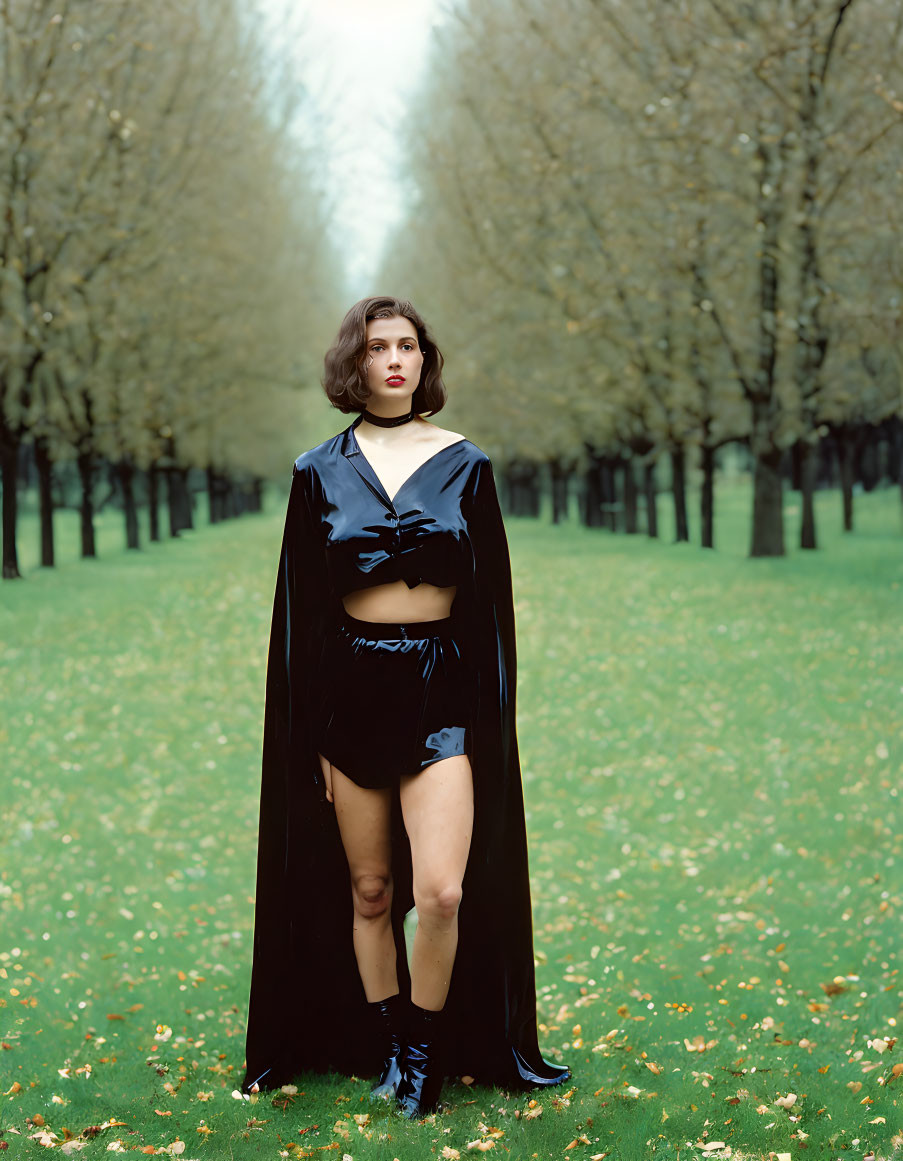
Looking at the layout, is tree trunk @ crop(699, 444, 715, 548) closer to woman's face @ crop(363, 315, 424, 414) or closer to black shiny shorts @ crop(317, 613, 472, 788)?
woman's face @ crop(363, 315, 424, 414)

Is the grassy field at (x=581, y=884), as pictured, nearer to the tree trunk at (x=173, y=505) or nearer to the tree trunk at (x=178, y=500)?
the tree trunk at (x=173, y=505)

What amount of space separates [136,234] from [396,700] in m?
16.8

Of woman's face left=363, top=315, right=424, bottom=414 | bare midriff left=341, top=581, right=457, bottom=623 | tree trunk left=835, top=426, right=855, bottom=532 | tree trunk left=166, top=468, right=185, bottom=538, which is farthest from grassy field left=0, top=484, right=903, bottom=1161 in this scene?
tree trunk left=166, top=468, right=185, bottom=538

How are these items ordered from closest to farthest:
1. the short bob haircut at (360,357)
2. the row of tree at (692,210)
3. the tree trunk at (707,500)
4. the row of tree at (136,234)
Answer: the short bob haircut at (360,357), the row of tree at (692,210), the row of tree at (136,234), the tree trunk at (707,500)

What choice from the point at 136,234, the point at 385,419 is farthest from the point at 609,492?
the point at 385,419

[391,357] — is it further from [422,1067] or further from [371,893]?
[422,1067]

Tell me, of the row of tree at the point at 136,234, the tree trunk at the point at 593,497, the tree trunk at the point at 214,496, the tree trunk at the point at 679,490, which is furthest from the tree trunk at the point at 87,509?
the tree trunk at the point at 214,496

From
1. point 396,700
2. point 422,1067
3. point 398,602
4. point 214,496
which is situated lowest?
point 422,1067

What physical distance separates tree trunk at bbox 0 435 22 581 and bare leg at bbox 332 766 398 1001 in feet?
52.4

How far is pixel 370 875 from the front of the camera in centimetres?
400

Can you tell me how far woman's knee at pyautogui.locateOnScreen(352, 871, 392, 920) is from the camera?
4.01 m

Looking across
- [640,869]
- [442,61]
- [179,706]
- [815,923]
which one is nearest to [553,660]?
[179,706]

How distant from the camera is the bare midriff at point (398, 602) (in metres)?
3.81

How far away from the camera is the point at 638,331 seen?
64.9 ft
